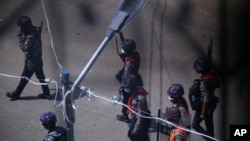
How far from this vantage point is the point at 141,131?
846cm

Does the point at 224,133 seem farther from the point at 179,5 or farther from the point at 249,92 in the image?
the point at 179,5

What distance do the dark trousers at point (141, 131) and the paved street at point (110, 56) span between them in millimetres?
190

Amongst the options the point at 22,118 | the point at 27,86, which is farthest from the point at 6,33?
the point at 22,118

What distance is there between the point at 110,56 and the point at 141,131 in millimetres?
3057

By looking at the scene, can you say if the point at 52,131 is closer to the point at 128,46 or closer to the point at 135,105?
the point at 135,105

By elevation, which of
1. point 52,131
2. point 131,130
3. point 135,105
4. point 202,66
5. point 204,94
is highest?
point 202,66

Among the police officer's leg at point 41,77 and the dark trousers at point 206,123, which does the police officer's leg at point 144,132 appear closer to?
the dark trousers at point 206,123

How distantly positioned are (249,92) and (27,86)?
4.55 meters

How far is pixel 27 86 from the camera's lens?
10.1 m

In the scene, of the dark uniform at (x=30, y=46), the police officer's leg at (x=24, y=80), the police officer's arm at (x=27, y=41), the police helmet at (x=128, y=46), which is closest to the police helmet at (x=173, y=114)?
the police helmet at (x=128, y=46)

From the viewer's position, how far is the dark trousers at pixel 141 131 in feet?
26.7

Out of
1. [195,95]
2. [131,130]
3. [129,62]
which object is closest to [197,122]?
[195,95]

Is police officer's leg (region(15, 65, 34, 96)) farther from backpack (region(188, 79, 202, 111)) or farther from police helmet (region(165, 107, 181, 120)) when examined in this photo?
police helmet (region(165, 107, 181, 120))

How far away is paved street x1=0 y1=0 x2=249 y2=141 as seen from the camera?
9.17 meters
